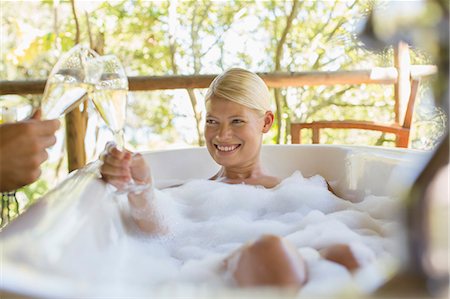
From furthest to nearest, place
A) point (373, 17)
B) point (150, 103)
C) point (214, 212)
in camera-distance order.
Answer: point (150, 103), point (214, 212), point (373, 17)

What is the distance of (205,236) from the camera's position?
70.1 inches

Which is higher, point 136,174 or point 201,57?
point 201,57

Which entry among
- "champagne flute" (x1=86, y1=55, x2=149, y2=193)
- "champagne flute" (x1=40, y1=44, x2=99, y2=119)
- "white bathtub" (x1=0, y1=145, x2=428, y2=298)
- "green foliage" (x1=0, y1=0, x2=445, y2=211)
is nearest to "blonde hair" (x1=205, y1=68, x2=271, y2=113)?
"white bathtub" (x1=0, y1=145, x2=428, y2=298)

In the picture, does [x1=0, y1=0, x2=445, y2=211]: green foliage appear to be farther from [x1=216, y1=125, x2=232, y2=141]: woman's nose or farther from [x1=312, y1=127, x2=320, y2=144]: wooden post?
[x1=216, y1=125, x2=232, y2=141]: woman's nose

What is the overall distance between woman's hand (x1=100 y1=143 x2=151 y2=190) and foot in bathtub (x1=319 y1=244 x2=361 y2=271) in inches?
24.7

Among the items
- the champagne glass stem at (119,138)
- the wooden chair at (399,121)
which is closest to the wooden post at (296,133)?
the wooden chair at (399,121)

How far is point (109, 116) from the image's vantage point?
143 centimetres

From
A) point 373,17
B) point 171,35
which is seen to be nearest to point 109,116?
point 373,17

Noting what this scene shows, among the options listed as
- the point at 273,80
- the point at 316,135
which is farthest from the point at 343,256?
the point at 273,80

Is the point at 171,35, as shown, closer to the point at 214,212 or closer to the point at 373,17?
the point at 214,212

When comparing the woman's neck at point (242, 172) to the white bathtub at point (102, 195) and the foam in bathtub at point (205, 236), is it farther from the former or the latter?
the white bathtub at point (102, 195)

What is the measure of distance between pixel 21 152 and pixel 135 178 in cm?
50

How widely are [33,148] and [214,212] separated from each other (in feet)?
3.10

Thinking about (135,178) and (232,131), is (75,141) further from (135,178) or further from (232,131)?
(135,178)
